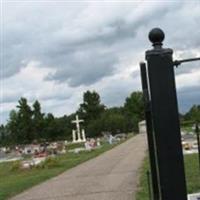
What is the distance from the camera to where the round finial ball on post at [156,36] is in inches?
151

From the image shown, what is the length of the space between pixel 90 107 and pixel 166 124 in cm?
13743

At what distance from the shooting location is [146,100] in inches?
157

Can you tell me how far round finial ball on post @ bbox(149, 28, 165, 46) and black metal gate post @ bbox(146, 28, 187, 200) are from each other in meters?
0.10

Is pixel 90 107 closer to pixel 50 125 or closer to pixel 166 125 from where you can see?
pixel 50 125

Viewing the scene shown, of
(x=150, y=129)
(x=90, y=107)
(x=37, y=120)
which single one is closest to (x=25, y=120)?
(x=37, y=120)

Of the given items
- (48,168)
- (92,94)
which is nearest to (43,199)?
(48,168)

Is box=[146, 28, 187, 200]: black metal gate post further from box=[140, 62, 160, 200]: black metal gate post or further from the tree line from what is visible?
the tree line

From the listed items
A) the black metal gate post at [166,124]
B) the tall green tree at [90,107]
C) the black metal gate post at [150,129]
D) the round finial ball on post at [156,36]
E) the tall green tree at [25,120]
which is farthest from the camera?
the tall green tree at [90,107]

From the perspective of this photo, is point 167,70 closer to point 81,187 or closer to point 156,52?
point 156,52

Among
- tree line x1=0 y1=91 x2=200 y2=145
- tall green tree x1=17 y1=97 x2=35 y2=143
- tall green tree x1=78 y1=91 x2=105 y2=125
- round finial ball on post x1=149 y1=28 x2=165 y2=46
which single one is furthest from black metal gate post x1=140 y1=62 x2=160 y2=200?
tall green tree x1=78 y1=91 x2=105 y2=125

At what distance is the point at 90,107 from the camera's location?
141125 mm

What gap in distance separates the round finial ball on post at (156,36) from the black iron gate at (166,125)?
0.08 metres

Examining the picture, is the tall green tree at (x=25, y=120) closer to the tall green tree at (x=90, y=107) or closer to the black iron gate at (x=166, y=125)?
the tall green tree at (x=90, y=107)

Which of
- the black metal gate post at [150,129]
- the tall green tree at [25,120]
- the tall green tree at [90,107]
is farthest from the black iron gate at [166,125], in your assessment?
the tall green tree at [90,107]
